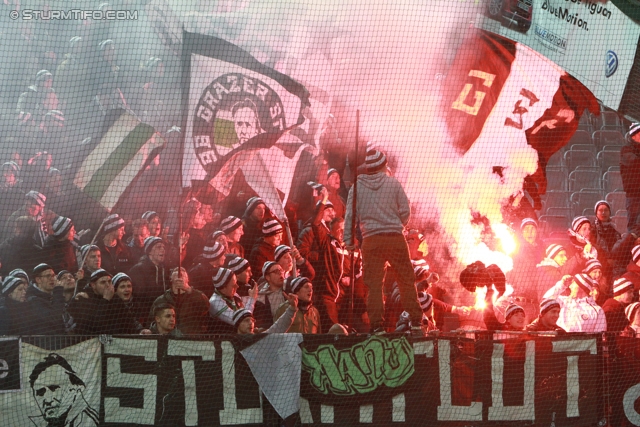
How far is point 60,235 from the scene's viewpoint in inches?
320

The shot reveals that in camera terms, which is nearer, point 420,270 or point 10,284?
point 10,284

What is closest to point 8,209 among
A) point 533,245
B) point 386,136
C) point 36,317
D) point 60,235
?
point 60,235

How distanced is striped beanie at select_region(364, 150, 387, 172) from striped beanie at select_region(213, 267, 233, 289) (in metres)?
1.58

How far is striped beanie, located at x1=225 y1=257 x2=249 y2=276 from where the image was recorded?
7.84 m

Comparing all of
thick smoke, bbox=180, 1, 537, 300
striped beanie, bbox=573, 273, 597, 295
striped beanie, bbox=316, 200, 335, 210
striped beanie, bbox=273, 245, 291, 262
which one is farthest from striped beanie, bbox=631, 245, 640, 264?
striped beanie, bbox=273, 245, 291, 262

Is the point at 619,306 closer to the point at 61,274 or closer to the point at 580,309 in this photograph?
the point at 580,309

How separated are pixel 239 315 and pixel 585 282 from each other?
3.13 m

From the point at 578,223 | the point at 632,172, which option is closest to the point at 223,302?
the point at 578,223

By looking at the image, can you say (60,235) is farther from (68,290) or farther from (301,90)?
(301,90)

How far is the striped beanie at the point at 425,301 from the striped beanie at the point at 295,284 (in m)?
1.07

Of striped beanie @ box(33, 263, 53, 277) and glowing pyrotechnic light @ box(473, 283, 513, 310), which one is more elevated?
striped beanie @ box(33, 263, 53, 277)

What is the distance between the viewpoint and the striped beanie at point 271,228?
8367 mm

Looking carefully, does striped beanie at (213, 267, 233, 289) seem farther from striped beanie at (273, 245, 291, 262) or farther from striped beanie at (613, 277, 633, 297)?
striped beanie at (613, 277, 633, 297)

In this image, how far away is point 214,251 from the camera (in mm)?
7988
